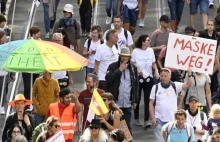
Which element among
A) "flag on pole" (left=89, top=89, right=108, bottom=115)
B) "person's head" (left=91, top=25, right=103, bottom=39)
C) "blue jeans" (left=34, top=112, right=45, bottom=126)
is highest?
"person's head" (left=91, top=25, right=103, bottom=39)

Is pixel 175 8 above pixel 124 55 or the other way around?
above

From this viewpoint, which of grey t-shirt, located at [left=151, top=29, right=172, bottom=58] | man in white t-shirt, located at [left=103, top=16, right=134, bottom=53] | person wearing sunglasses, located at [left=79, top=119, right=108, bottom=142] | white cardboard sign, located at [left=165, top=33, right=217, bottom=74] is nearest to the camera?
person wearing sunglasses, located at [left=79, top=119, right=108, bottom=142]

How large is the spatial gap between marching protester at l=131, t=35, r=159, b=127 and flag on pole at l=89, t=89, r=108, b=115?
9.59ft

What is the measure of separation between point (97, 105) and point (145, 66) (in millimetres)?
3249

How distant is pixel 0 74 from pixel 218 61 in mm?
4214

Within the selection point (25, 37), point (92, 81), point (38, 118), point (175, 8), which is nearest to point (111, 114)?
point (92, 81)

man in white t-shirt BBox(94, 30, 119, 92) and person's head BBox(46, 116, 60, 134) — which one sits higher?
man in white t-shirt BBox(94, 30, 119, 92)

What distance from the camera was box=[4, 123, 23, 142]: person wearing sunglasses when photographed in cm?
1681

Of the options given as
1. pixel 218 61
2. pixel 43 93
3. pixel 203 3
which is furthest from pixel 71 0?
pixel 43 93

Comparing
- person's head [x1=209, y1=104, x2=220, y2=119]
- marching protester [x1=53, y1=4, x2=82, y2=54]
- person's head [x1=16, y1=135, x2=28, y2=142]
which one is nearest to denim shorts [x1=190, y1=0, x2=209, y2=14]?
marching protester [x1=53, y1=4, x2=82, y2=54]

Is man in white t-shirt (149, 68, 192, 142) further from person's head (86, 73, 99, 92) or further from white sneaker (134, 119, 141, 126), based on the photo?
white sneaker (134, 119, 141, 126)

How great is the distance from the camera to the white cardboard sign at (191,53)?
18.7 metres

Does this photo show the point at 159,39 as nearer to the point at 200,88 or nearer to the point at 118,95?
the point at 200,88

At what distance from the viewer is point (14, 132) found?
1689 centimetres
